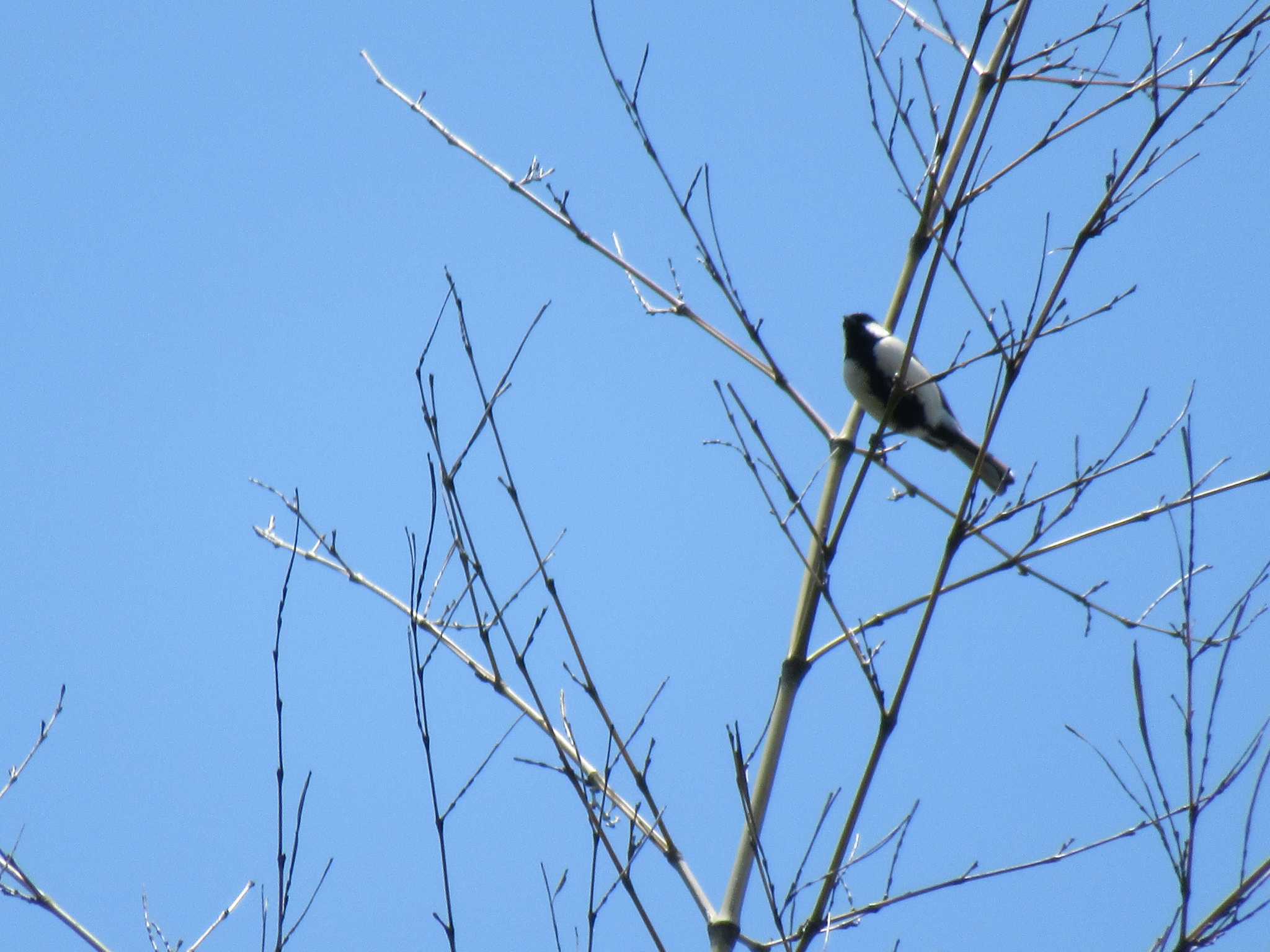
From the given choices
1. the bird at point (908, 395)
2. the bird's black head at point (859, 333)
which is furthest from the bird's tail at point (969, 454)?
the bird's black head at point (859, 333)

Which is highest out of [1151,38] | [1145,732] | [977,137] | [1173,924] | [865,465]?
[1151,38]

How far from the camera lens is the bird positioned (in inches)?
185

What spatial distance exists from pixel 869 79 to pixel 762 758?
4.24ft

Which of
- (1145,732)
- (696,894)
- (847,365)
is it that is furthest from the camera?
(847,365)

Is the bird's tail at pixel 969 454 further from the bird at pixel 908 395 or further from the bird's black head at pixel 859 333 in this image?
the bird's black head at pixel 859 333

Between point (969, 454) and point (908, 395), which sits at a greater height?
point (969, 454)

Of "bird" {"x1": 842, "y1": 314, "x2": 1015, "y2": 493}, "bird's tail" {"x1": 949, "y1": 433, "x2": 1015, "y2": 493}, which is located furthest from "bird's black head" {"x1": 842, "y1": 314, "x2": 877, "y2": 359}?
"bird's tail" {"x1": 949, "y1": 433, "x2": 1015, "y2": 493}

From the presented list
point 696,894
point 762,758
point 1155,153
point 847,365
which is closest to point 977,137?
point 1155,153

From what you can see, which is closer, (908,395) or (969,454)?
(908,395)

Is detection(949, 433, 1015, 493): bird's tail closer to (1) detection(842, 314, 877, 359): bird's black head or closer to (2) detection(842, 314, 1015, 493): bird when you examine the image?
(2) detection(842, 314, 1015, 493): bird

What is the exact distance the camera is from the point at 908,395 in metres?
4.56

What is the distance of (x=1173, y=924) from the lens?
181 centimetres

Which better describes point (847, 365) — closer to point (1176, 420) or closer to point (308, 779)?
point (1176, 420)

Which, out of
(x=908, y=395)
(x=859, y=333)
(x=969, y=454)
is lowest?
(x=908, y=395)
